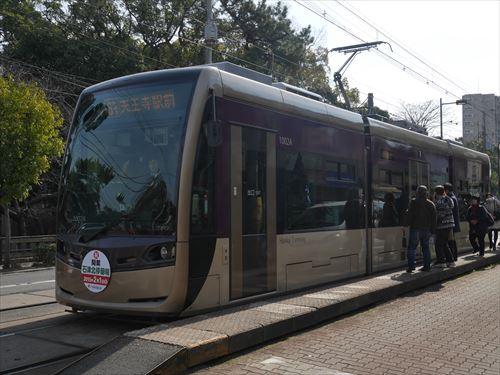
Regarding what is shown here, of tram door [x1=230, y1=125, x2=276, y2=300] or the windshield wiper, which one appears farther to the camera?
tram door [x1=230, y1=125, x2=276, y2=300]

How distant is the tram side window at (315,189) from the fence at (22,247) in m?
12.9

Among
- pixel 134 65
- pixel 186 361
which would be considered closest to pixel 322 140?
pixel 186 361

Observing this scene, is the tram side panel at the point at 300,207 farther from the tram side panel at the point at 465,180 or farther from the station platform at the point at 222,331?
the tram side panel at the point at 465,180

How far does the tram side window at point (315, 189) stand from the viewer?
8086mm

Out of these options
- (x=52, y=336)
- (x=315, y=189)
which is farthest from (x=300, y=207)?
(x=52, y=336)

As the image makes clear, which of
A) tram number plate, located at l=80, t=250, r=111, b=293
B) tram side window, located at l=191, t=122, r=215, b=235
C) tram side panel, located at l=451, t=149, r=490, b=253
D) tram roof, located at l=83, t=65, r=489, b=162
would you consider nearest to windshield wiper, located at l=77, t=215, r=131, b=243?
tram number plate, located at l=80, t=250, r=111, b=293

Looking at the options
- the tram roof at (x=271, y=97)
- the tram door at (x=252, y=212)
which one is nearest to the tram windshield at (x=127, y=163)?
the tram roof at (x=271, y=97)

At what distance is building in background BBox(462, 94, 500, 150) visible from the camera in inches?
2772

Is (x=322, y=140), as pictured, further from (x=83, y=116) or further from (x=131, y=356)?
(x=131, y=356)

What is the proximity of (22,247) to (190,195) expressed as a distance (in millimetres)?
15044

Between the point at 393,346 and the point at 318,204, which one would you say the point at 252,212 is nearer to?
the point at 318,204

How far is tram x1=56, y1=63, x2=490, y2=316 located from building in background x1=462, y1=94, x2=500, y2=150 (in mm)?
66074

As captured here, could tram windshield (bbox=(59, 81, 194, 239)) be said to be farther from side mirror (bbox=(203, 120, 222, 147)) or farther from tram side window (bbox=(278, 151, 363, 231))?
tram side window (bbox=(278, 151, 363, 231))

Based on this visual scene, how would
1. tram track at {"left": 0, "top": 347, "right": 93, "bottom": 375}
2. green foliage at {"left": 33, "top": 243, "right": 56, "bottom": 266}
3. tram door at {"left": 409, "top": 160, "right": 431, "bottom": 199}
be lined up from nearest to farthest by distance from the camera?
tram track at {"left": 0, "top": 347, "right": 93, "bottom": 375} < tram door at {"left": 409, "top": 160, "right": 431, "bottom": 199} < green foliage at {"left": 33, "top": 243, "right": 56, "bottom": 266}
